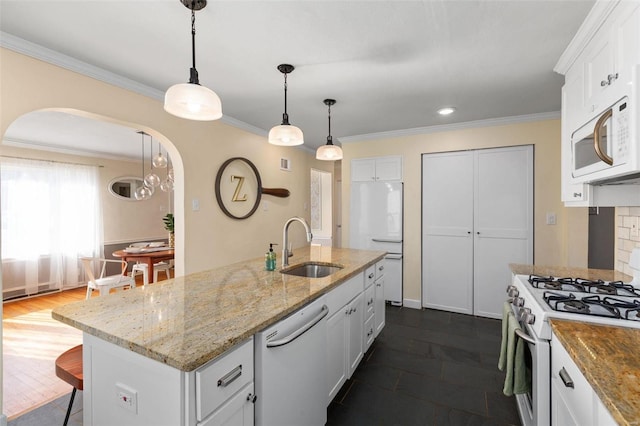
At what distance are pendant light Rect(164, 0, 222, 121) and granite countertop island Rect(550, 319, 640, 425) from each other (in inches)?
68.0

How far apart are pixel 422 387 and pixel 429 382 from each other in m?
0.09

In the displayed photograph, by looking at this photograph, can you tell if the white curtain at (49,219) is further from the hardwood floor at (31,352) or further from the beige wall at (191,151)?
the beige wall at (191,151)

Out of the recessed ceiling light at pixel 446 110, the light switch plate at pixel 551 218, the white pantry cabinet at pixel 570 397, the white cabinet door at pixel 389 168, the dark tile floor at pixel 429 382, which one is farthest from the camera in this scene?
the white cabinet door at pixel 389 168

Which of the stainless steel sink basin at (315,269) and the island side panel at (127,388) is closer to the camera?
the island side panel at (127,388)

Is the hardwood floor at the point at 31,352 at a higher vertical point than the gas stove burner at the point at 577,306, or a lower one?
lower

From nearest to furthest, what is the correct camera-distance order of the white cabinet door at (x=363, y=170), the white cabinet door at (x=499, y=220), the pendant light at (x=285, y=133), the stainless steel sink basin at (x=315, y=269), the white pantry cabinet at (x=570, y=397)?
1. the white pantry cabinet at (x=570, y=397)
2. the pendant light at (x=285, y=133)
3. the stainless steel sink basin at (x=315, y=269)
4. the white cabinet door at (x=499, y=220)
5. the white cabinet door at (x=363, y=170)

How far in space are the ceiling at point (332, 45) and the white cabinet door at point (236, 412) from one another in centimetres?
177

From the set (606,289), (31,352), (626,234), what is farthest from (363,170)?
(31,352)

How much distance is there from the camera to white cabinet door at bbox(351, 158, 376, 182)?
412cm

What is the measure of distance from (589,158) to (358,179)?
9.17 feet

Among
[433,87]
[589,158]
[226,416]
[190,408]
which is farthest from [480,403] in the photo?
[433,87]

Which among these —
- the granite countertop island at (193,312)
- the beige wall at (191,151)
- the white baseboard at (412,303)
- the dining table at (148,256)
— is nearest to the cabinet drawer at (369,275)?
the granite countertop island at (193,312)

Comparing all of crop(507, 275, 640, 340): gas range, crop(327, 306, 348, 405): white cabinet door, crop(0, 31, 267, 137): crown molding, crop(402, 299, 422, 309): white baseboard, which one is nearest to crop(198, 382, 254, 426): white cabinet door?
crop(327, 306, 348, 405): white cabinet door

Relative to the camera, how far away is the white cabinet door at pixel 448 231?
3.58 metres
